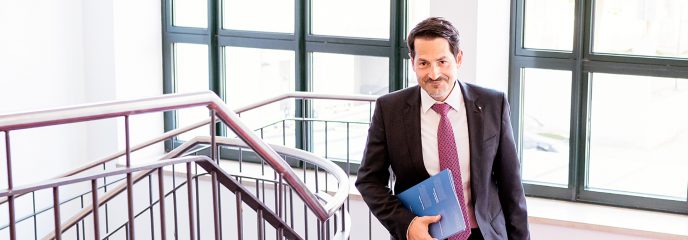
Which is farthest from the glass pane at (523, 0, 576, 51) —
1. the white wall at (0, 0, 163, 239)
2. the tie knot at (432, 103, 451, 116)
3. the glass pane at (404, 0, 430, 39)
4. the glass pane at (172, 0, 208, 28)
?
the tie knot at (432, 103, 451, 116)

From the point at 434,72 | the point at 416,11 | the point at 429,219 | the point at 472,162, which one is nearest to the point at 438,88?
the point at 434,72

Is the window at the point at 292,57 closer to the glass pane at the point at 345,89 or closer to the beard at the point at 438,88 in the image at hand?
the glass pane at the point at 345,89

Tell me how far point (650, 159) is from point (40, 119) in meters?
3.85

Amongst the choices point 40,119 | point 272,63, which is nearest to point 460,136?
point 40,119

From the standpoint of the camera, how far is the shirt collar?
3.29 m

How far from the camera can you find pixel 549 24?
5.77 m

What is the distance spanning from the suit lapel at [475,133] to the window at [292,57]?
2.74 m

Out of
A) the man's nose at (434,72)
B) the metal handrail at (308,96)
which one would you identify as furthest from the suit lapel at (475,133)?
the metal handrail at (308,96)

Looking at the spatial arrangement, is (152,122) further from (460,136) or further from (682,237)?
(460,136)

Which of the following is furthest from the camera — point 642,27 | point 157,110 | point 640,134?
point 640,134

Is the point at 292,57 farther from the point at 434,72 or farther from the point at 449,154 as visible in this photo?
the point at 434,72

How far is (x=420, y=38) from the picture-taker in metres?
3.13

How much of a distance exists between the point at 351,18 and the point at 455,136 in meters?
3.15

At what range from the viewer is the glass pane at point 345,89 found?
634 centimetres
